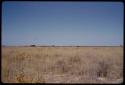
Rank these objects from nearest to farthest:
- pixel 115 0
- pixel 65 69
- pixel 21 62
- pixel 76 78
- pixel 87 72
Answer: pixel 115 0 < pixel 76 78 < pixel 87 72 < pixel 65 69 < pixel 21 62

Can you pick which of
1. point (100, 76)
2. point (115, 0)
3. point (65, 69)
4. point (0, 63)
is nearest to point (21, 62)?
point (65, 69)

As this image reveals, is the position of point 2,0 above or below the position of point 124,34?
above

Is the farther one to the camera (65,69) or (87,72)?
(65,69)

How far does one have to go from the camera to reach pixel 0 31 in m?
3.29

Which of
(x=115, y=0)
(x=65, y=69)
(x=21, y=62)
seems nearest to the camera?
(x=115, y=0)

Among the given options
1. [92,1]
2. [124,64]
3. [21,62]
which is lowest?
[21,62]

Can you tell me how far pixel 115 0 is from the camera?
10.5ft

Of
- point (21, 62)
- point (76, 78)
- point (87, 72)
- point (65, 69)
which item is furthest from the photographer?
point (21, 62)

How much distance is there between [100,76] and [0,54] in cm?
296

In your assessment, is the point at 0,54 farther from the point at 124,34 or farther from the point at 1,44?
the point at 124,34

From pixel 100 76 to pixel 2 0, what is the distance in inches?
126

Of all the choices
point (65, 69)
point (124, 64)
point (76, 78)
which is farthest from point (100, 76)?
point (124, 64)

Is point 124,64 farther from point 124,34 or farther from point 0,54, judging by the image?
point 0,54

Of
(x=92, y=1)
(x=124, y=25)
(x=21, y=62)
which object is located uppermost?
(x=92, y=1)
